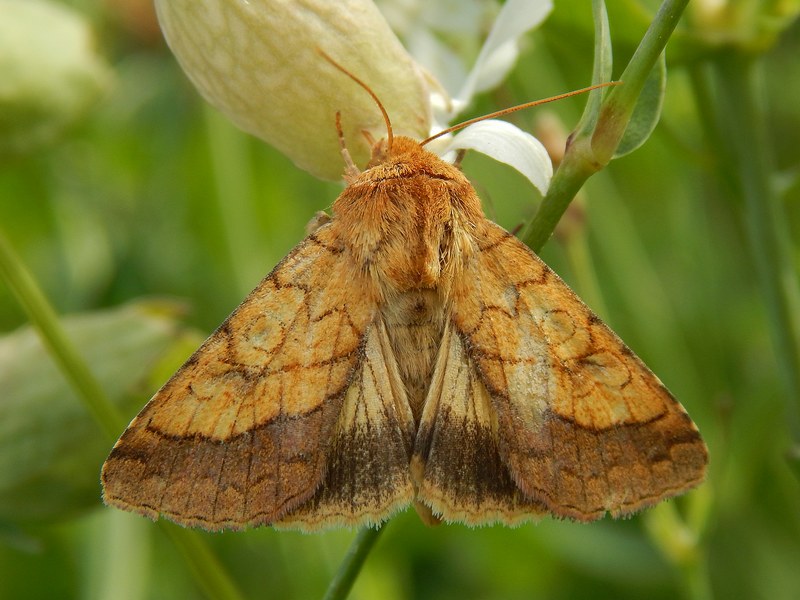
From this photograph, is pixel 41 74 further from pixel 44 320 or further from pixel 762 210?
pixel 762 210

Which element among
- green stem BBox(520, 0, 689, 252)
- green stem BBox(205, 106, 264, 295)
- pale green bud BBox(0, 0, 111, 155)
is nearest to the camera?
green stem BBox(520, 0, 689, 252)

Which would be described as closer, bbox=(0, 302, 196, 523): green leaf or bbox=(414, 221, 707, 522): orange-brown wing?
bbox=(414, 221, 707, 522): orange-brown wing

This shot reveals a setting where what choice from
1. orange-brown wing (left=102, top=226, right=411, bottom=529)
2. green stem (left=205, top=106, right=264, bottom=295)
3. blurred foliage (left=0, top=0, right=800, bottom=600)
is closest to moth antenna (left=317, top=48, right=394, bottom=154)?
orange-brown wing (left=102, top=226, right=411, bottom=529)

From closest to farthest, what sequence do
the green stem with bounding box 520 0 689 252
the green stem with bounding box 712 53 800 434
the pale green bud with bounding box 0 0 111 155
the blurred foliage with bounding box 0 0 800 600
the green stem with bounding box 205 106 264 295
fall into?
1. the green stem with bounding box 520 0 689 252
2. the green stem with bounding box 712 53 800 434
3. the pale green bud with bounding box 0 0 111 155
4. the blurred foliage with bounding box 0 0 800 600
5. the green stem with bounding box 205 106 264 295

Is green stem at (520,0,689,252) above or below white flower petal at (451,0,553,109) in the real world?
below

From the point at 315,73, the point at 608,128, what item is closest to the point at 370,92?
the point at 315,73

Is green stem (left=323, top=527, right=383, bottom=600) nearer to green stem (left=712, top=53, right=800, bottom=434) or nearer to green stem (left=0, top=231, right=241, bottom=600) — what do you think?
green stem (left=0, top=231, right=241, bottom=600)

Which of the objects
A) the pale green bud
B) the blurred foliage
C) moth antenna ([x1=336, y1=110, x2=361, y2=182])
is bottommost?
the blurred foliage
